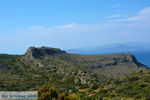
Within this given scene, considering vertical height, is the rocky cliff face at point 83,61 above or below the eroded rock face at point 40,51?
below

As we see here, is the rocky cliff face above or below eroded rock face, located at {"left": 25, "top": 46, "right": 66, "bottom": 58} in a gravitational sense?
below

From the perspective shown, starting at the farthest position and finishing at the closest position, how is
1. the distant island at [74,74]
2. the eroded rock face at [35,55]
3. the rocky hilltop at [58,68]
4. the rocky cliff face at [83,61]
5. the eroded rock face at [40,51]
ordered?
1. the eroded rock face at [40,51]
2. the rocky cliff face at [83,61]
3. the eroded rock face at [35,55]
4. the rocky hilltop at [58,68]
5. the distant island at [74,74]

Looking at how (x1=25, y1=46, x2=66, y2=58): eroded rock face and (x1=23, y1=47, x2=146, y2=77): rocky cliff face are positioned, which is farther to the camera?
(x1=25, y1=46, x2=66, y2=58): eroded rock face

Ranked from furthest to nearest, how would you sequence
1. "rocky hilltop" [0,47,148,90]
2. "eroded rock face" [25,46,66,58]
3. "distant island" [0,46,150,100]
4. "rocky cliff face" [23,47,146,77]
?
"eroded rock face" [25,46,66,58], "rocky cliff face" [23,47,146,77], "rocky hilltop" [0,47,148,90], "distant island" [0,46,150,100]

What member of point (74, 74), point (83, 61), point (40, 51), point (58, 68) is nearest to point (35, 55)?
point (40, 51)

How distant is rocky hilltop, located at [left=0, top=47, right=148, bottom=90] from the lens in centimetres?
8450

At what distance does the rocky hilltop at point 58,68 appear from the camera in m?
84.5

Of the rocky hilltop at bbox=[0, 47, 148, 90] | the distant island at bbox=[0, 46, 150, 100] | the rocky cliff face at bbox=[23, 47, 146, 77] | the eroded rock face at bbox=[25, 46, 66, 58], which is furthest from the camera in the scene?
the eroded rock face at bbox=[25, 46, 66, 58]

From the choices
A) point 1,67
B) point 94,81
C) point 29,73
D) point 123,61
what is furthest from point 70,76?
point 123,61

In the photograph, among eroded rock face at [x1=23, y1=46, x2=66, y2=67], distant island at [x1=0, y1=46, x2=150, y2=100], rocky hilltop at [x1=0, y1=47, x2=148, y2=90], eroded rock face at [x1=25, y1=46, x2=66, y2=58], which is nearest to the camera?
distant island at [x1=0, y1=46, x2=150, y2=100]

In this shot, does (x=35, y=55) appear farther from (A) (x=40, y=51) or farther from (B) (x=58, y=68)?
(B) (x=58, y=68)

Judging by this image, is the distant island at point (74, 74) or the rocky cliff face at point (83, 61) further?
the rocky cliff face at point (83, 61)

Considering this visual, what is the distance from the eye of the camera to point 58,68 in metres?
107

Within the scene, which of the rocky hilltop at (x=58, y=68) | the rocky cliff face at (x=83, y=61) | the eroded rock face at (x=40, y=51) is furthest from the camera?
the eroded rock face at (x=40, y=51)
